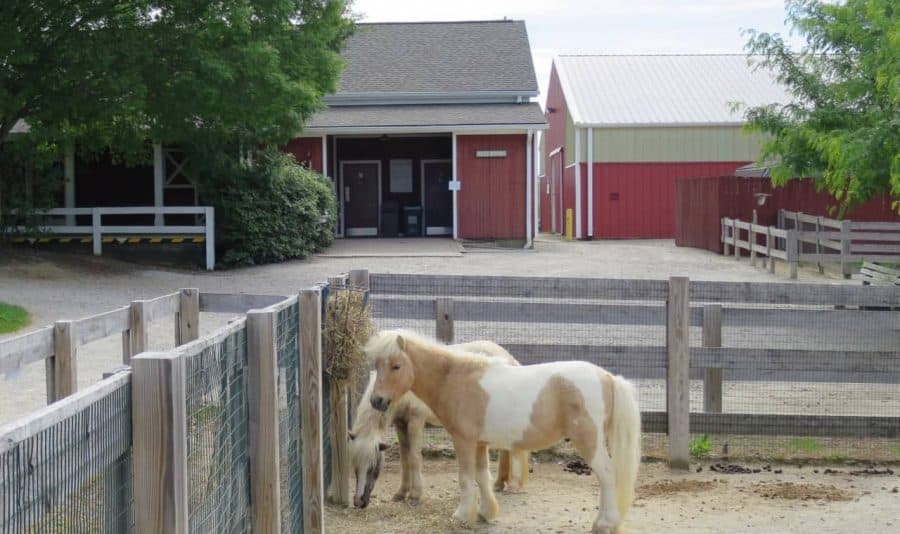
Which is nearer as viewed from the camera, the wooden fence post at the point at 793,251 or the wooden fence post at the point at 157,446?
the wooden fence post at the point at 157,446

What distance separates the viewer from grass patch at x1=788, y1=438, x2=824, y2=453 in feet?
29.5

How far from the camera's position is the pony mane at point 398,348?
651cm

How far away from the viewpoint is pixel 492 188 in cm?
3005

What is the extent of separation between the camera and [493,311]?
8.83 metres

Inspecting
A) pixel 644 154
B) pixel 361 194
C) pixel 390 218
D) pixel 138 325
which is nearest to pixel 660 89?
pixel 644 154

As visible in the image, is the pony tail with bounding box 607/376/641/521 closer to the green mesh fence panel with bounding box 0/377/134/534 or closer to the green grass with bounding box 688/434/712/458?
the green grass with bounding box 688/434/712/458

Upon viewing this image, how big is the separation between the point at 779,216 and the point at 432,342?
2204cm

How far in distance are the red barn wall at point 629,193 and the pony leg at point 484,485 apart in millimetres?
30436

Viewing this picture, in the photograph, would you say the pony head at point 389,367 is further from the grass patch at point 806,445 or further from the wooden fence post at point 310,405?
the grass patch at point 806,445

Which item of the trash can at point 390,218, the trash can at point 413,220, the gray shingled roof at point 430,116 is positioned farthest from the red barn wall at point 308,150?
the trash can at point 413,220

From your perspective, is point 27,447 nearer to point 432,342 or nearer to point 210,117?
point 432,342

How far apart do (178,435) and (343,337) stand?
385 cm

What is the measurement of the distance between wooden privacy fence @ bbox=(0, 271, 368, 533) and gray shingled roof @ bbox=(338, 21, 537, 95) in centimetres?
2467

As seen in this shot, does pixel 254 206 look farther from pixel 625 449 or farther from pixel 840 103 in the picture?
pixel 625 449
